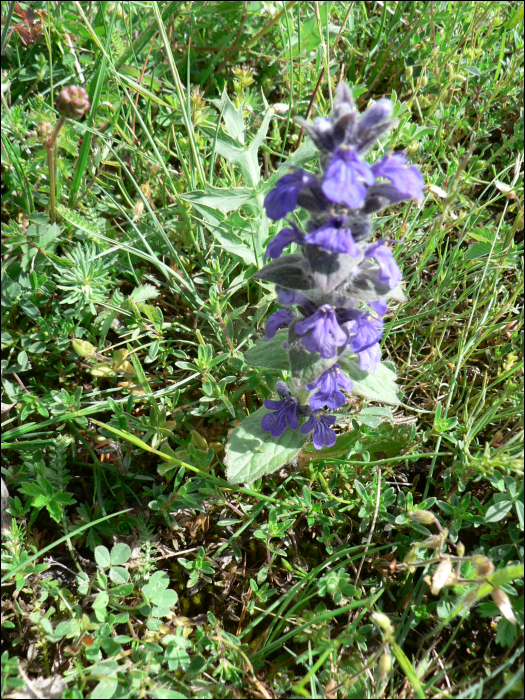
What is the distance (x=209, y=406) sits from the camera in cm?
356

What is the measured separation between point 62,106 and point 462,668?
3482mm

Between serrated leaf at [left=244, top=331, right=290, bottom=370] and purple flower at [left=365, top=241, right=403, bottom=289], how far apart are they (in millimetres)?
710

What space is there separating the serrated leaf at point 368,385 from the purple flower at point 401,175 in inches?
38.1

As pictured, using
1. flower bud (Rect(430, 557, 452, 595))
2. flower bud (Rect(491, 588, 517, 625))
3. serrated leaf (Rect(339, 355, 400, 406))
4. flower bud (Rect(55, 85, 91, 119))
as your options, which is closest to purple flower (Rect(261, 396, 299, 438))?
serrated leaf (Rect(339, 355, 400, 406))

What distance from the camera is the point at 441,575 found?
7.81 feet

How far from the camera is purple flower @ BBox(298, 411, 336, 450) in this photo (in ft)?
9.94

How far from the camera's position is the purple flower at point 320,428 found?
9.94ft

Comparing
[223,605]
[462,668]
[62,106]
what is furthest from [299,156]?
[462,668]

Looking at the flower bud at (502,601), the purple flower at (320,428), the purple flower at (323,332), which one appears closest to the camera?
the flower bud at (502,601)

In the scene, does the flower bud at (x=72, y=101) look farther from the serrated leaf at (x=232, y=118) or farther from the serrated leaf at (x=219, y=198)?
the serrated leaf at (x=232, y=118)

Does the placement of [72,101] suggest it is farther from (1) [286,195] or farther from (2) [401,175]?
(2) [401,175]

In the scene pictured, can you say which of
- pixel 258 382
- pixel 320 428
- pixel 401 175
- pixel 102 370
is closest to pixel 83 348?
pixel 102 370

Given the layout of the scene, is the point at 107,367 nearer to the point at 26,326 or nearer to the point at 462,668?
the point at 26,326

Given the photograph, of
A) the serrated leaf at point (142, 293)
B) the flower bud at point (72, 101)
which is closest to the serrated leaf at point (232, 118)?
the flower bud at point (72, 101)
